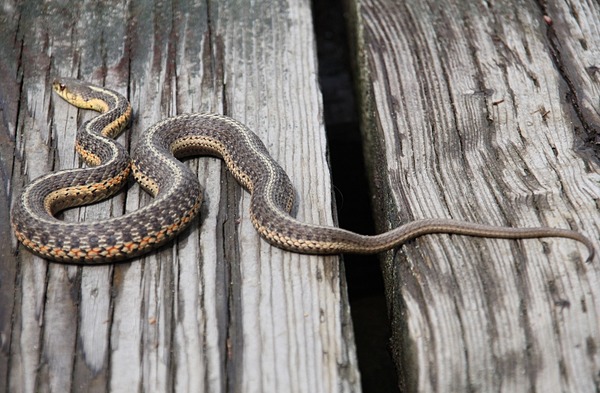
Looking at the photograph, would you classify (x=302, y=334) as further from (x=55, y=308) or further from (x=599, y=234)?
(x=599, y=234)

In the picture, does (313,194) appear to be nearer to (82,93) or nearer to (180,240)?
(180,240)

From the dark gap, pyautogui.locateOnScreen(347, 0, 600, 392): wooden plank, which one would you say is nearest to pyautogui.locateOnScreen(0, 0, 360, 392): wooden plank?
pyautogui.locateOnScreen(347, 0, 600, 392): wooden plank

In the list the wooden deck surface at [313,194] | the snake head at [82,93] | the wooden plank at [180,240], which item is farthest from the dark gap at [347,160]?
the snake head at [82,93]

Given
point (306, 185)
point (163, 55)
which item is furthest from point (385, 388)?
point (163, 55)

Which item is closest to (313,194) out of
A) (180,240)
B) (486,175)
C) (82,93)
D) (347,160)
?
(180,240)

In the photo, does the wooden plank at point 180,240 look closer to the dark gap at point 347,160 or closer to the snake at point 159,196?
the snake at point 159,196
